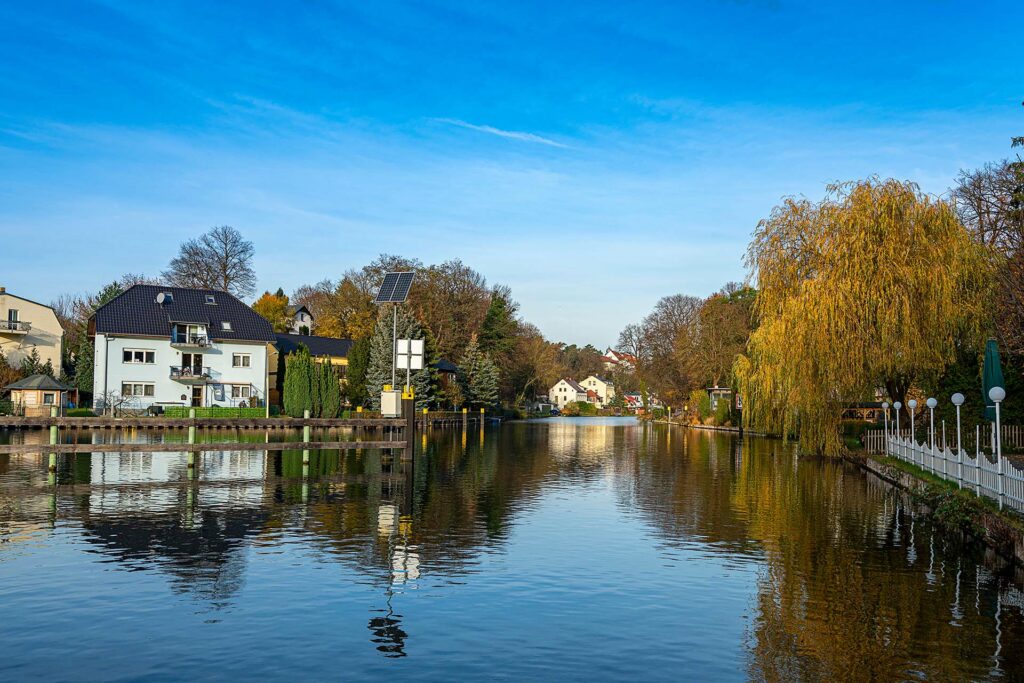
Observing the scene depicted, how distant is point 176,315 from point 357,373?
14.6 meters

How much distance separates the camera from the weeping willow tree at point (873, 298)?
32938mm

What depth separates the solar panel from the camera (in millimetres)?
43594

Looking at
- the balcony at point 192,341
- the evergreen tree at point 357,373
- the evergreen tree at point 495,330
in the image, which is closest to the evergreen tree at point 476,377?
the evergreen tree at point 495,330

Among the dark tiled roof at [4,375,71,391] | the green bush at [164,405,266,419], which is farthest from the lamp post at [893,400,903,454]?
the dark tiled roof at [4,375,71,391]

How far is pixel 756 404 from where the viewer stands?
1612 inches

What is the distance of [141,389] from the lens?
66938 mm

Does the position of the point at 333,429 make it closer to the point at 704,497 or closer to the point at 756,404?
the point at 756,404

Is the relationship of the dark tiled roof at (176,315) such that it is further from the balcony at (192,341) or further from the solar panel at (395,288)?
the solar panel at (395,288)

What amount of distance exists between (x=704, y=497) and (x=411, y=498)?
828cm

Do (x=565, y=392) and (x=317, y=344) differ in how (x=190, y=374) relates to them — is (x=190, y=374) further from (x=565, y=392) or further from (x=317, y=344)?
(x=565, y=392)

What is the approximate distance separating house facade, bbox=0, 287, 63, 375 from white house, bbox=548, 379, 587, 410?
123 metres

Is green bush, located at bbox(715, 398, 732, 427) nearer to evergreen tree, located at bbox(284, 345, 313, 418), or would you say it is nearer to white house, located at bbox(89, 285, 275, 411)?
evergreen tree, located at bbox(284, 345, 313, 418)

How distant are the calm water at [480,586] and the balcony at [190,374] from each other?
43393mm

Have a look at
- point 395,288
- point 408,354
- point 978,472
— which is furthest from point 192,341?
point 978,472
